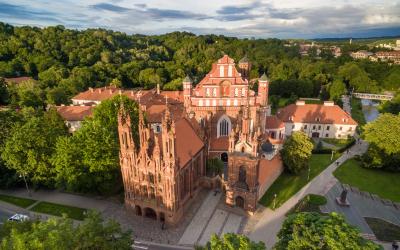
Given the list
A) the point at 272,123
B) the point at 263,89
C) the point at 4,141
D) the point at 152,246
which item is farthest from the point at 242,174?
the point at 4,141

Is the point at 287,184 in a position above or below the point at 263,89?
below

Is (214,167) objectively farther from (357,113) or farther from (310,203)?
(357,113)

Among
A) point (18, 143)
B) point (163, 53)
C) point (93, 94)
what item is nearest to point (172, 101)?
point (93, 94)

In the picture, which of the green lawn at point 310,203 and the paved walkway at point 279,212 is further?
the green lawn at point 310,203

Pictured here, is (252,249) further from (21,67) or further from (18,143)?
(21,67)

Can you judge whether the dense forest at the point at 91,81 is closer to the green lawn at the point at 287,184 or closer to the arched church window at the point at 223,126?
the arched church window at the point at 223,126

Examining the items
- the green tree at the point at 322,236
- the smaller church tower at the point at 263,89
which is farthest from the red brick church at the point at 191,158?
the green tree at the point at 322,236
